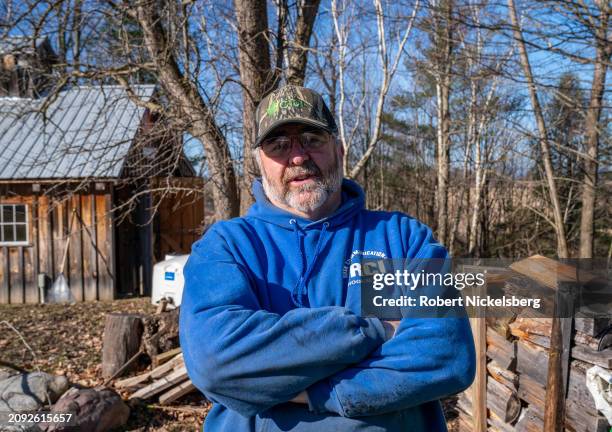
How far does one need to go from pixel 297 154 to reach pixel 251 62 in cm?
344

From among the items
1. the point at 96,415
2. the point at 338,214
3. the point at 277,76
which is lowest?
the point at 96,415

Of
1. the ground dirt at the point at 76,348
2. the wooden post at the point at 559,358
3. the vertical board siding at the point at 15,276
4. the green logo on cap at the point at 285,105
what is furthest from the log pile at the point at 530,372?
the vertical board siding at the point at 15,276

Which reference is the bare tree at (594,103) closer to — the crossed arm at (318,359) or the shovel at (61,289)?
the crossed arm at (318,359)

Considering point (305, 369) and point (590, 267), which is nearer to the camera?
point (305, 369)

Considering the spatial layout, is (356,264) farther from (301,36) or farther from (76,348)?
(76,348)

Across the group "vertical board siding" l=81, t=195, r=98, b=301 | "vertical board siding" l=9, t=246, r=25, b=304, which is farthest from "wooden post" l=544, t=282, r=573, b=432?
"vertical board siding" l=9, t=246, r=25, b=304

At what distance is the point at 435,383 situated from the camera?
170 centimetres

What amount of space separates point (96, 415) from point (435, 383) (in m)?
4.52

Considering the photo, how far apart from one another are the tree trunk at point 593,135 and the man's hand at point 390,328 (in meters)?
4.08

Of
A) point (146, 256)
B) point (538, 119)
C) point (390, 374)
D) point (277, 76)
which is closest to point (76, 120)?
point (146, 256)

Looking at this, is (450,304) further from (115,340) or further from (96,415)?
(115,340)

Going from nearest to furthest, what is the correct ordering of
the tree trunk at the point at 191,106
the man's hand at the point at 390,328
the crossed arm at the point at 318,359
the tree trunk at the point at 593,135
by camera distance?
A: the crossed arm at the point at 318,359
the man's hand at the point at 390,328
the tree trunk at the point at 593,135
the tree trunk at the point at 191,106

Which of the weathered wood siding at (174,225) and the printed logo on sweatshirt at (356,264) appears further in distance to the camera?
the weathered wood siding at (174,225)

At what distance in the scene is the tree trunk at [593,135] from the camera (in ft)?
16.8
